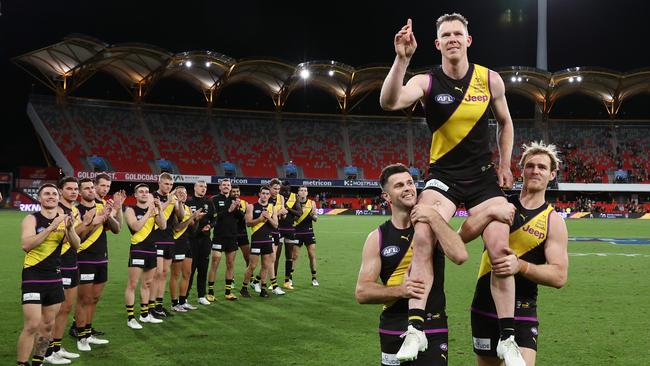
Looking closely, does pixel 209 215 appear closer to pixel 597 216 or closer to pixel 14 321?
pixel 14 321

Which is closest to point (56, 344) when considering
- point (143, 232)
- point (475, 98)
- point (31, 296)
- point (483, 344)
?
point (31, 296)

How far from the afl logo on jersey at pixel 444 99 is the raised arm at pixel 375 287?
129 centimetres

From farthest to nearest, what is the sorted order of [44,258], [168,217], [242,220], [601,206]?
[601,206]
[242,220]
[168,217]
[44,258]

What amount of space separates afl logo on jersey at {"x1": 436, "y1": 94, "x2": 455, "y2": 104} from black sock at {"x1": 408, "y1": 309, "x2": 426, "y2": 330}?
1.82 meters

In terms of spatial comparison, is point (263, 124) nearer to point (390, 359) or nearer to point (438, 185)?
point (438, 185)

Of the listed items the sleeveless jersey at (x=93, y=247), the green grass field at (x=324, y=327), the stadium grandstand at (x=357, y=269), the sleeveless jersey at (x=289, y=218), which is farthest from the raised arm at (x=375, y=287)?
the sleeveless jersey at (x=289, y=218)

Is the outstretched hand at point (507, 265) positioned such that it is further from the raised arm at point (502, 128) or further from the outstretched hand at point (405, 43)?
the outstretched hand at point (405, 43)

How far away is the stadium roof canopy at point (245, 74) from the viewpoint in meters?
42.8

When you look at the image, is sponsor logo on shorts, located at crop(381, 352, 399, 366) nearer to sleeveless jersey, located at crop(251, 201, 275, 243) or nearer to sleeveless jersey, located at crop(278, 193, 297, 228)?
sleeveless jersey, located at crop(251, 201, 275, 243)

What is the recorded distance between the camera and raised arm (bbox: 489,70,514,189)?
4582 mm

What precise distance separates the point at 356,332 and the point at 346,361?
1.53 m

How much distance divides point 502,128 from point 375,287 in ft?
6.69

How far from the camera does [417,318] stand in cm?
371

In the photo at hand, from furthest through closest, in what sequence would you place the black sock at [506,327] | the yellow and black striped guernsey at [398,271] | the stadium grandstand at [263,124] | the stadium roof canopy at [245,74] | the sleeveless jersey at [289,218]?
the stadium grandstand at [263,124] → the stadium roof canopy at [245,74] → the sleeveless jersey at [289,218] → the yellow and black striped guernsey at [398,271] → the black sock at [506,327]
